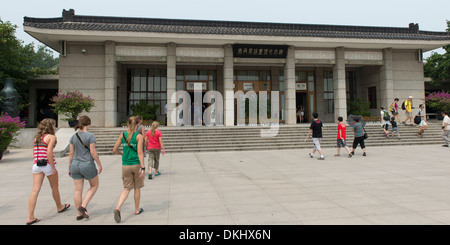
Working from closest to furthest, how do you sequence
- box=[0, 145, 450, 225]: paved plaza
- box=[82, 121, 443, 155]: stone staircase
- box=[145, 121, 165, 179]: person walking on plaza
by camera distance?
box=[0, 145, 450, 225]: paved plaza → box=[145, 121, 165, 179]: person walking on plaza → box=[82, 121, 443, 155]: stone staircase

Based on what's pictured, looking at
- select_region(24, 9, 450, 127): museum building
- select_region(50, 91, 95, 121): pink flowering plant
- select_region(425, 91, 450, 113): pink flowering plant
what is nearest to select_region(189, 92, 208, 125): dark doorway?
select_region(24, 9, 450, 127): museum building

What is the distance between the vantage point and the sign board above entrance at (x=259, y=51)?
60.2 feet

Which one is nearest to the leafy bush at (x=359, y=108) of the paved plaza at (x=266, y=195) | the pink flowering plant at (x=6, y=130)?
the paved plaza at (x=266, y=195)

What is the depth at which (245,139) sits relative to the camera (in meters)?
14.3

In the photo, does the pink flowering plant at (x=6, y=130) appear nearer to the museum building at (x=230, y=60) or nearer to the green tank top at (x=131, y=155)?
the museum building at (x=230, y=60)

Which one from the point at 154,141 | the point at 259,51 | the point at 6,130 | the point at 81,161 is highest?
the point at 259,51

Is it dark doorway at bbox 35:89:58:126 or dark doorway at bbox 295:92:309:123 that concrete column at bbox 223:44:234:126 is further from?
dark doorway at bbox 35:89:58:126

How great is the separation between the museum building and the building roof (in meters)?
0.06

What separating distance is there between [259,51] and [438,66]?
15320mm

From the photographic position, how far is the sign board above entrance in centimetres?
1836

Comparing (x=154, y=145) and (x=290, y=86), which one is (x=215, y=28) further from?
(x=154, y=145)

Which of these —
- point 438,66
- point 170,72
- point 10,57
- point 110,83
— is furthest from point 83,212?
point 438,66

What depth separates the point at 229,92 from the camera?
18.4 meters

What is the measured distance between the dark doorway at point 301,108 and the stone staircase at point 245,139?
20.9 ft
